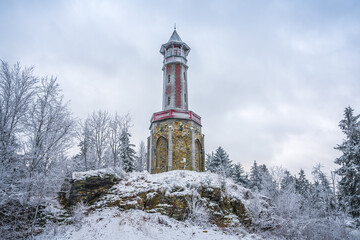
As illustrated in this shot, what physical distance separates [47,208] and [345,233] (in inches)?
788

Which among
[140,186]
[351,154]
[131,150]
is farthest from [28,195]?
[351,154]

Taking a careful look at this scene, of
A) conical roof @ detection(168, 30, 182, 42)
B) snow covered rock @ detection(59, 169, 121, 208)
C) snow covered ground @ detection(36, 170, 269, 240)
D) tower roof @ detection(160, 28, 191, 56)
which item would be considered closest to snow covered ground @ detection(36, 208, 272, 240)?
snow covered ground @ detection(36, 170, 269, 240)

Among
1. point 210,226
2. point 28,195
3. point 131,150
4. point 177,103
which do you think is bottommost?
point 210,226

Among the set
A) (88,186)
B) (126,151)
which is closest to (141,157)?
(126,151)

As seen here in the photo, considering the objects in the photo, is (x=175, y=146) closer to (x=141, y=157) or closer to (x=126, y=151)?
(x=126, y=151)

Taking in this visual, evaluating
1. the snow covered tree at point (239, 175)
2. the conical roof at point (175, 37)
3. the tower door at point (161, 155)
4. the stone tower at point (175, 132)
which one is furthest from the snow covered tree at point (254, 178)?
the conical roof at point (175, 37)

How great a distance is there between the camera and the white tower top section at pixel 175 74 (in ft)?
87.9

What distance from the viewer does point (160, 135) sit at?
24.6 m

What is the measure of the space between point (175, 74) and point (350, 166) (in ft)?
63.2

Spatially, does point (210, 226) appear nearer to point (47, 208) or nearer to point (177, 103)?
point (47, 208)

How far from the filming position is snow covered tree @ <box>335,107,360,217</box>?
20203 mm

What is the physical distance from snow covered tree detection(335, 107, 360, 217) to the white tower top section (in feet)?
51.6

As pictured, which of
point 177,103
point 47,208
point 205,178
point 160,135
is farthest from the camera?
point 177,103

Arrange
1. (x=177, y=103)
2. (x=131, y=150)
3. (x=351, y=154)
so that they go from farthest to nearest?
(x=131, y=150) → (x=177, y=103) → (x=351, y=154)
